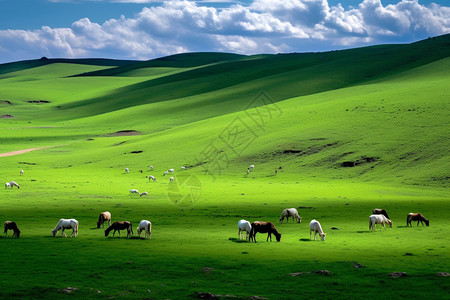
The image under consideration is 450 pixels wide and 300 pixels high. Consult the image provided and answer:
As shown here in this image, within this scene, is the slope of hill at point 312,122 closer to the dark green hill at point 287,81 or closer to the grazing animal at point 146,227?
the dark green hill at point 287,81

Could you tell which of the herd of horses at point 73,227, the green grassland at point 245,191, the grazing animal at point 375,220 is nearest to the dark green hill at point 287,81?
the green grassland at point 245,191

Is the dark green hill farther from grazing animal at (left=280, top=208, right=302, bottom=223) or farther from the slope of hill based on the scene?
grazing animal at (left=280, top=208, right=302, bottom=223)

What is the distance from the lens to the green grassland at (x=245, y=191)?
887 inches

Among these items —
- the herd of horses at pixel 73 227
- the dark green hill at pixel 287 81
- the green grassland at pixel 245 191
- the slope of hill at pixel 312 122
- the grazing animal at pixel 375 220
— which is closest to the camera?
the green grassland at pixel 245 191

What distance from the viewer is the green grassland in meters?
22.5

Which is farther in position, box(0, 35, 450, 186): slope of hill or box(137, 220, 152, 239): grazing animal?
box(0, 35, 450, 186): slope of hill

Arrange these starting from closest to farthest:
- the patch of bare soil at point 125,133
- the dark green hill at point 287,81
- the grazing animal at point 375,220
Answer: the grazing animal at point 375,220, the patch of bare soil at point 125,133, the dark green hill at point 287,81

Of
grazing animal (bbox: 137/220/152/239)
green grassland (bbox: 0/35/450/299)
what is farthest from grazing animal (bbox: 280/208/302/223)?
grazing animal (bbox: 137/220/152/239)

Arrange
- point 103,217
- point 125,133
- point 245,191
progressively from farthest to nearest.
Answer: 1. point 125,133
2. point 245,191
3. point 103,217

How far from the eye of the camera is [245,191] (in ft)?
188

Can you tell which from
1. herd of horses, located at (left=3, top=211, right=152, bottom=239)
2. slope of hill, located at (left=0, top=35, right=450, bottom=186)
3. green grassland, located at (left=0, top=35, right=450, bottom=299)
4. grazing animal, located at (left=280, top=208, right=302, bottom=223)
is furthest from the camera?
slope of hill, located at (left=0, top=35, right=450, bottom=186)

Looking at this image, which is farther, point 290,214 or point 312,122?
point 312,122

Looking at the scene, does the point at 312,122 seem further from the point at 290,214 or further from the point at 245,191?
the point at 290,214

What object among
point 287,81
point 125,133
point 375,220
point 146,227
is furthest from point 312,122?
point 287,81
